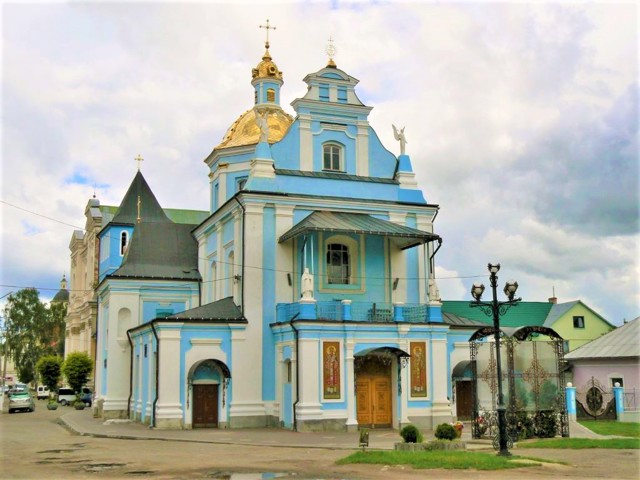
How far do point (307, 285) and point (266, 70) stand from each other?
644 inches

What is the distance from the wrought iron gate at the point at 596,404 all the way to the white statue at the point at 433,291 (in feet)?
28.5

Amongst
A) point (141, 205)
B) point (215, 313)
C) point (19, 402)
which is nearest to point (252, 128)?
point (215, 313)

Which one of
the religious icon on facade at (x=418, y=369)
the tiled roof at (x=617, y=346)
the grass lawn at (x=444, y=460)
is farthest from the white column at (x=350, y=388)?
the tiled roof at (x=617, y=346)

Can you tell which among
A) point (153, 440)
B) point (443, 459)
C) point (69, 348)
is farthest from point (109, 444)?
point (69, 348)

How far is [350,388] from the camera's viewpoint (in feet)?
96.6

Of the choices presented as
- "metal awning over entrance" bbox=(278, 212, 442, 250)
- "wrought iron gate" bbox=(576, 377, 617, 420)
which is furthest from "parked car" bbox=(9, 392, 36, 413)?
"wrought iron gate" bbox=(576, 377, 617, 420)

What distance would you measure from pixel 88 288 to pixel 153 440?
4956 centimetres

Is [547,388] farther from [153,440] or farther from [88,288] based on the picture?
[88,288]

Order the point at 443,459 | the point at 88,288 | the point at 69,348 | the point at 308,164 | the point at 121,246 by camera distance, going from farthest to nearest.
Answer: the point at 69,348 → the point at 88,288 → the point at 121,246 → the point at 308,164 → the point at 443,459

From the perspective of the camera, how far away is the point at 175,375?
30797 mm

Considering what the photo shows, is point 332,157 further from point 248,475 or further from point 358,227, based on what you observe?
point 248,475

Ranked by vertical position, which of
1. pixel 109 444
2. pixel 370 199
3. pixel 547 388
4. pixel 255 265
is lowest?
pixel 109 444

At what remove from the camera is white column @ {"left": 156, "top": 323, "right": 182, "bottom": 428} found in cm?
3045

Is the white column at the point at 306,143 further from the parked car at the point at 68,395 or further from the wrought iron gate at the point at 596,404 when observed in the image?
the parked car at the point at 68,395
